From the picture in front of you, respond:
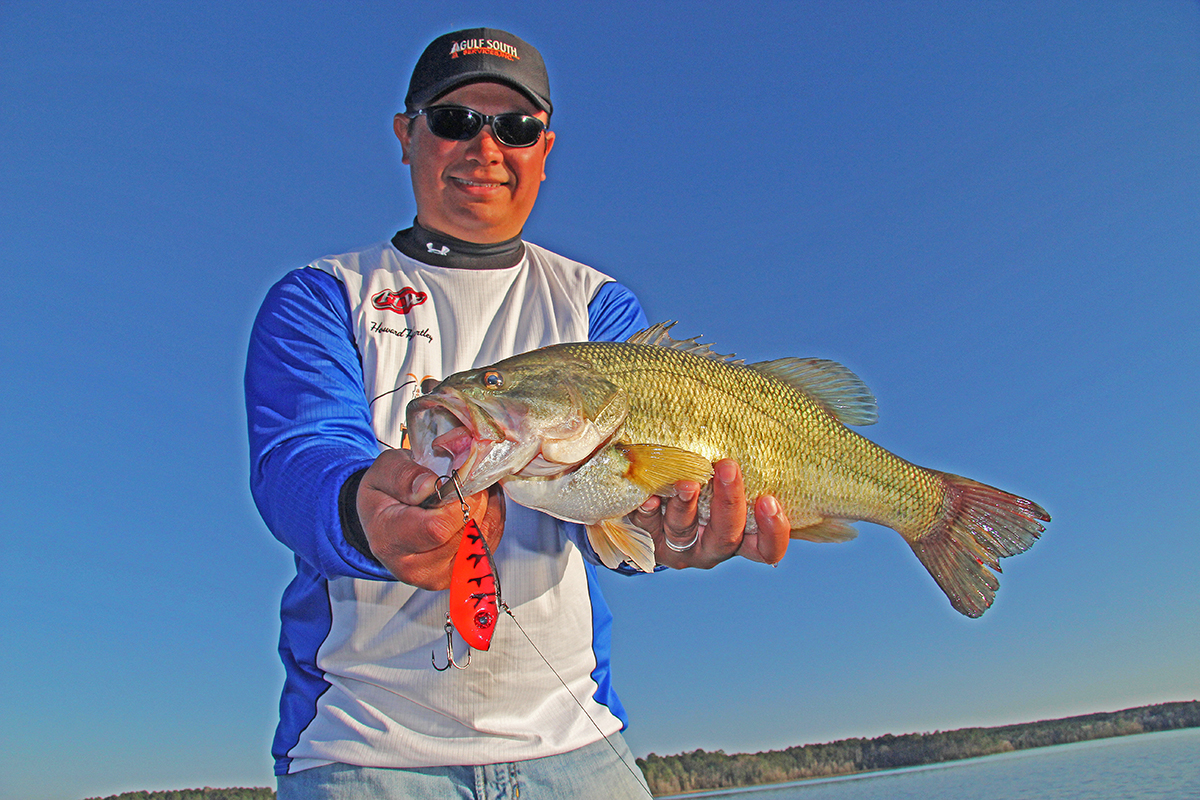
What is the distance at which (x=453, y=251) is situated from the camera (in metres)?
4.27

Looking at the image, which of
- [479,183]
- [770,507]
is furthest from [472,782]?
[479,183]

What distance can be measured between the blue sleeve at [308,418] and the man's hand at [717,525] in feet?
4.29

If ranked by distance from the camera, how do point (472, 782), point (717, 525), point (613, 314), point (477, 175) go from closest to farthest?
1. point (472, 782)
2. point (717, 525)
3. point (477, 175)
4. point (613, 314)

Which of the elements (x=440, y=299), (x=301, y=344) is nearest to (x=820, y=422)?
(x=440, y=299)

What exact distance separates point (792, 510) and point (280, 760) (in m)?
2.60

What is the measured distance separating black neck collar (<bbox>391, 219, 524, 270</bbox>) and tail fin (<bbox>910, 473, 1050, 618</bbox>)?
269 centimetres

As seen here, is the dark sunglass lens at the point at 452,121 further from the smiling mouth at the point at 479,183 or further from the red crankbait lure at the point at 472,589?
the red crankbait lure at the point at 472,589

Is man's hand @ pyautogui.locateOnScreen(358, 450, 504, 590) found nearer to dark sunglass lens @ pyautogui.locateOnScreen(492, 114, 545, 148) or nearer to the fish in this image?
the fish

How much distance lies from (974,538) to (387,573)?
3.06 metres

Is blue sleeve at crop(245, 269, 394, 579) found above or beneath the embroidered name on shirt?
beneath

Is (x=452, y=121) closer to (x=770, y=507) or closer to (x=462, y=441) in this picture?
(x=462, y=441)

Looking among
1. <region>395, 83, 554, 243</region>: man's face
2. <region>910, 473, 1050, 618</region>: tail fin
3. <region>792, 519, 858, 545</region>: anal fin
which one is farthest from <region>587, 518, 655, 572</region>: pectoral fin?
<region>395, 83, 554, 243</region>: man's face

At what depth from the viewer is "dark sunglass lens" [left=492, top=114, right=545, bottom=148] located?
4434 mm

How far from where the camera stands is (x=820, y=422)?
13.2 ft
